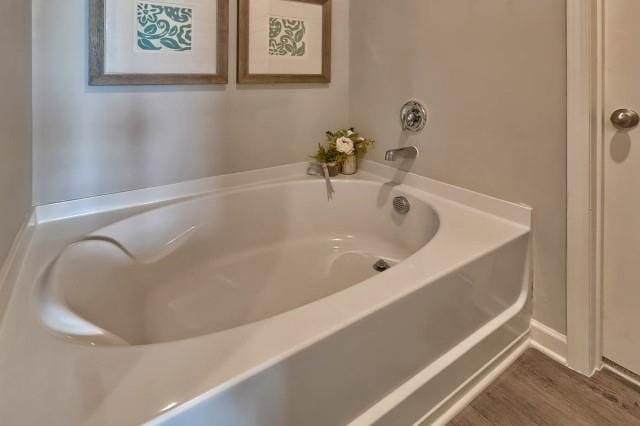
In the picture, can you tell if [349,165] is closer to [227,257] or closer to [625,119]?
[227,257]

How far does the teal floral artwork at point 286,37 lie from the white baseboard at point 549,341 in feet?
5.47

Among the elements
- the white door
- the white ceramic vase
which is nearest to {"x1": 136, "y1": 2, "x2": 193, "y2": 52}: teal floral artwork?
the white ceramic vase

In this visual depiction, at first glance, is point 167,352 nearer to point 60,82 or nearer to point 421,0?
point 60,82

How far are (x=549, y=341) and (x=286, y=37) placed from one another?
5.89 ft

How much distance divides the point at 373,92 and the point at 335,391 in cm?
163

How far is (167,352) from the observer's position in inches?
31.1

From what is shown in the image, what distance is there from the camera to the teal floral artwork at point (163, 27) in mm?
1622

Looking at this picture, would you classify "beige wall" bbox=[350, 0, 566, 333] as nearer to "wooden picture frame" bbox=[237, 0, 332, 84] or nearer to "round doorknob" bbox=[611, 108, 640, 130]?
"round doorknob" bbox=[611, 108, 640, 130]

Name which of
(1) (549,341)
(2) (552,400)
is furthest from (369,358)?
(1) (549,341)

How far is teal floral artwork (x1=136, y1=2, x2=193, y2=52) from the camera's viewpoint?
1622mm

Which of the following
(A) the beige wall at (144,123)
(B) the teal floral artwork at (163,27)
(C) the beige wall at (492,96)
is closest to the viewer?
(C) the beige wall at (492,96)

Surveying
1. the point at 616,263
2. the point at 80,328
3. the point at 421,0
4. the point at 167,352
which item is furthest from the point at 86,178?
the point at 616,263

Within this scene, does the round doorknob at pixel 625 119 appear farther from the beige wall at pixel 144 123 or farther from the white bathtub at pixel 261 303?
the beige wall at pixel 144 123

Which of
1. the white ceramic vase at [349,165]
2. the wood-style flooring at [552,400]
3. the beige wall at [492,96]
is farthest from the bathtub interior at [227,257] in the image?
the wood-style flooring at [552,400]
